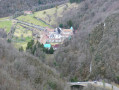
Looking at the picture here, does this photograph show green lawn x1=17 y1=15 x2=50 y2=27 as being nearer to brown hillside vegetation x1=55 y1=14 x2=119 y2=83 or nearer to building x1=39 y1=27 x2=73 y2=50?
building x1=39 y1=27 x2=73 y2=50

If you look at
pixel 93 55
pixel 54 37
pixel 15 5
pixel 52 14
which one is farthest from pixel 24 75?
pixel 15 5

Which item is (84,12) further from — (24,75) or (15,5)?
(24,75)

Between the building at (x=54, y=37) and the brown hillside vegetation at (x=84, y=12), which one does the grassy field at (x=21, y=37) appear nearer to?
the building at (x=54, y=37)

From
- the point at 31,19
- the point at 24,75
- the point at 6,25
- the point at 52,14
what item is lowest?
the point at 24,75

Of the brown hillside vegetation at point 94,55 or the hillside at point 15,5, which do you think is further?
the hillside at point 15,5

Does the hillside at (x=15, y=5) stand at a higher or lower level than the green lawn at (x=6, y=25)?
higher

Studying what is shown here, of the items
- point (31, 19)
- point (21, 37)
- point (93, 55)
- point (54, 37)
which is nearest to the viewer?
point (93, 55)

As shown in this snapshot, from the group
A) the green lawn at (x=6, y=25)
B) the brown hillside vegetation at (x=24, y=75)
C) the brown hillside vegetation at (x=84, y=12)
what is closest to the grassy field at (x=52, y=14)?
the brown hillside vegetation at (x=84, y=12)
